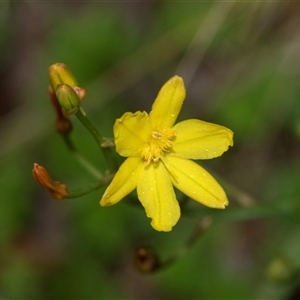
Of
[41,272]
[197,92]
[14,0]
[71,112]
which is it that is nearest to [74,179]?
[41,272]

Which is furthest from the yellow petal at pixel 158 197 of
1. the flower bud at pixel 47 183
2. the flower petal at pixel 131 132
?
the flower bud at pixel 47 183

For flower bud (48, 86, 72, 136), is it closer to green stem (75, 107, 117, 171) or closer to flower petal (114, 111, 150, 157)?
green stem (75, 107, 117, 171)

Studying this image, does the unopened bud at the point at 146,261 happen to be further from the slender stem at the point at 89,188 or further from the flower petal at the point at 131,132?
the flower petal at the point at 131,132

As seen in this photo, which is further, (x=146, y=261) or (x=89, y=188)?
(x=146, y=261)

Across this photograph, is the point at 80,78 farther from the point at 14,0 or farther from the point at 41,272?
the point at 41,272

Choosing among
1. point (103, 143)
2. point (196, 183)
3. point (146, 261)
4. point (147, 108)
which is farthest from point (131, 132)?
point (147, 108)

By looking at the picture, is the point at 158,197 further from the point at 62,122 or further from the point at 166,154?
the point at 62,122
